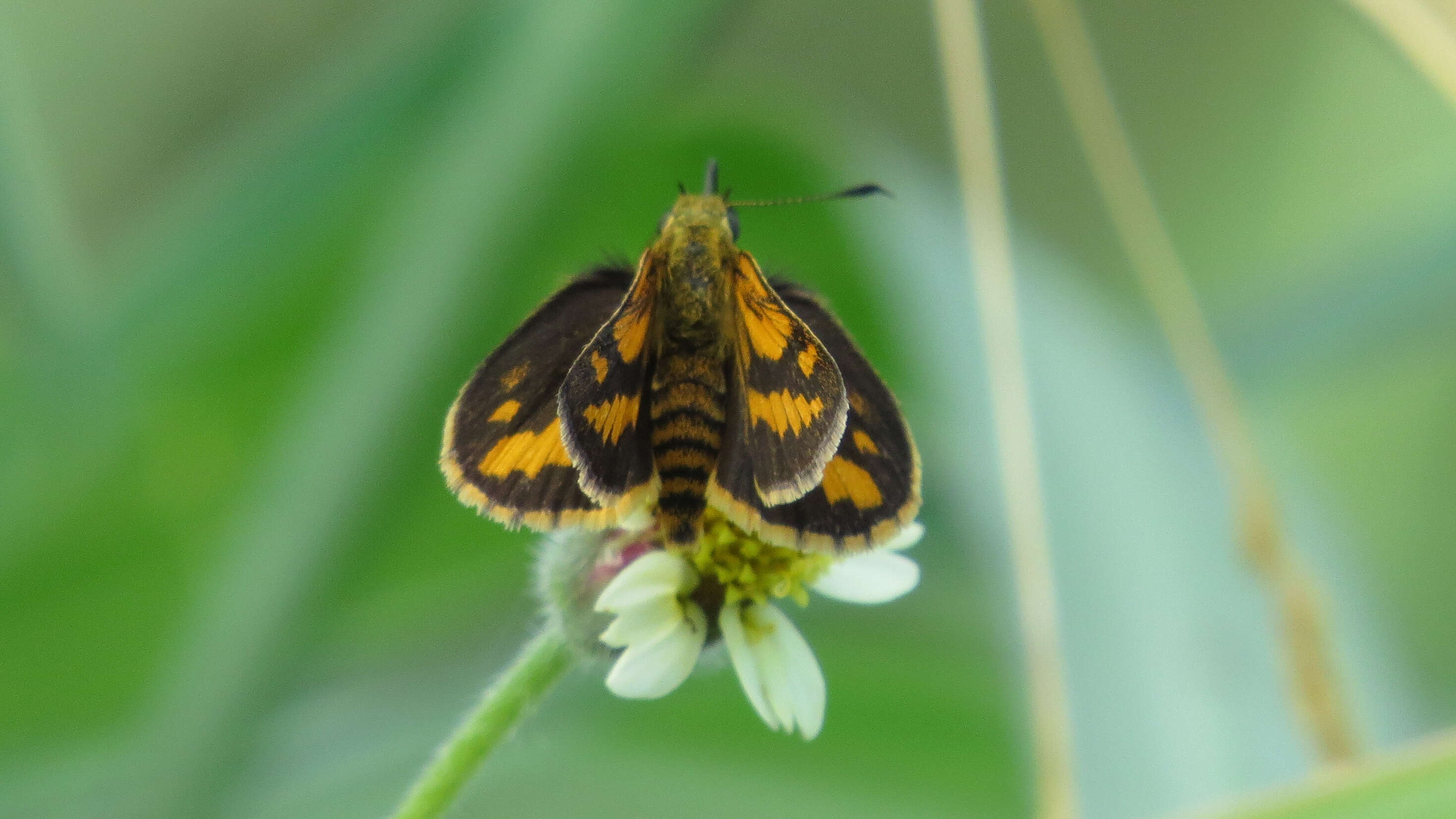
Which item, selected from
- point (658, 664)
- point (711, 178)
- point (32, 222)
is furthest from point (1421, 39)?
point (32, 222)

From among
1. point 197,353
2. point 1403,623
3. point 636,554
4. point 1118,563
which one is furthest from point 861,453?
point 1403,623

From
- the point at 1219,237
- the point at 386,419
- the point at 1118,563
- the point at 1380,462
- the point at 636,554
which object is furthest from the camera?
the point at 1219,237

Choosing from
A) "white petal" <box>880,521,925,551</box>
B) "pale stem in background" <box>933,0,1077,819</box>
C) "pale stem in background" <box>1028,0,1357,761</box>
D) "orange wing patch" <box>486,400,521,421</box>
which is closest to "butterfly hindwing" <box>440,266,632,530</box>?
"orange wing patch" <box>486,400,521,421</box>

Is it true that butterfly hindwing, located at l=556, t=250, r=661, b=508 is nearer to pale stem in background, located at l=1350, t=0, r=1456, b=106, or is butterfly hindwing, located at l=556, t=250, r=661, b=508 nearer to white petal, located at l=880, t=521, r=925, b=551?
white petal, located at l=880, t=521, r=925, b=551

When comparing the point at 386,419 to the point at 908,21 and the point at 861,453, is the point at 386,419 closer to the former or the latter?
the point at 861,453

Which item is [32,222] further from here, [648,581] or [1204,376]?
[1204,376]

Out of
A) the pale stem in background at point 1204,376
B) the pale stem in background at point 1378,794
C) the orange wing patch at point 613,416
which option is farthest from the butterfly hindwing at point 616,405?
the pale stem in background at point 1204,376
